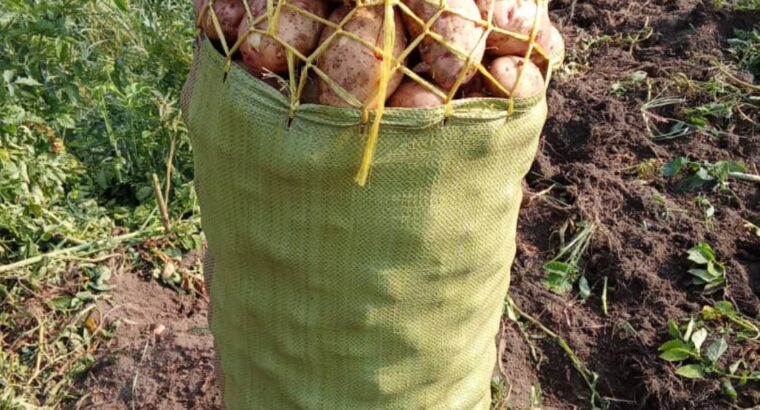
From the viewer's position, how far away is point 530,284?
2.90 m

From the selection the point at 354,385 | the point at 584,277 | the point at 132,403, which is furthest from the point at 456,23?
the point at 584,277

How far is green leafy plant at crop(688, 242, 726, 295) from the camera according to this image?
281 cm

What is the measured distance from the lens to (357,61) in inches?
49.6

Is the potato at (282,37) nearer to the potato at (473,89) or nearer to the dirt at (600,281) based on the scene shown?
the potato at (473,89)

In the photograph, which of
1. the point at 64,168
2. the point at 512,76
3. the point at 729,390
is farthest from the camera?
the point at 64,168

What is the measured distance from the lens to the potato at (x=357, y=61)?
1263 millimetres

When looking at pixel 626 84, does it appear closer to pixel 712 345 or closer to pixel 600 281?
pixel 600 281

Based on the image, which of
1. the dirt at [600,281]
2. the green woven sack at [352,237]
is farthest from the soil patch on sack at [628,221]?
the green woven sack at [352,237]

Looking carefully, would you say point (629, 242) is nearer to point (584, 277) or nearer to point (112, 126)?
point (584, 277)

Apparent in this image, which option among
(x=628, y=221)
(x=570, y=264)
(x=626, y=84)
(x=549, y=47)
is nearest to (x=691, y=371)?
(x=570, y=264)

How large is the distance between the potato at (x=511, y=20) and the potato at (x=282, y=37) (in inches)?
11.2

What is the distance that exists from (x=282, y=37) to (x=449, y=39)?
271 mm

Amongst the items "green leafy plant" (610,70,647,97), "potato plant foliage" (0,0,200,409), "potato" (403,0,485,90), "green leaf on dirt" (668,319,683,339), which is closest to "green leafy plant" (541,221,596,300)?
"green leaf on dirt" (668,319,683,339)

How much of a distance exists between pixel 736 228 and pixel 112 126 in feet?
7.99
